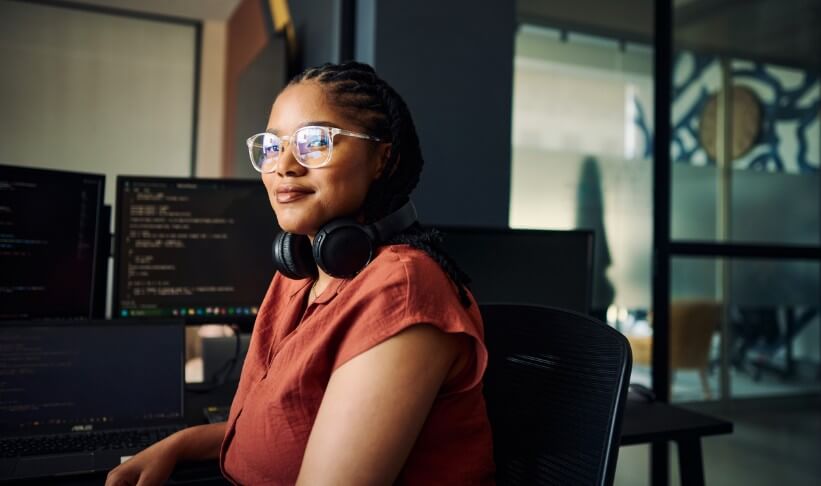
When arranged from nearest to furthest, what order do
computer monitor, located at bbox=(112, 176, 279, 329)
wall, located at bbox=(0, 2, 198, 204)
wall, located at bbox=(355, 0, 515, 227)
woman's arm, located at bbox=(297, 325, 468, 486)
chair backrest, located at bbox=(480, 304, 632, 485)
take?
woman's arm, located at bbox=(297, 325, 468, 486) → chair backrest, located at bbox=(480, 304, 632, 485) → computer monitor, located at bbox=(112, 176, 279, 329) → wall, located at bbox=(355, 0, 515, 227) → wall, located at bbox=(0, 2, 198, 204)

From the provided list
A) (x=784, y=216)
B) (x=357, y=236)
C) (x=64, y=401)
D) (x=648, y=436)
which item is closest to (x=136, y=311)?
(x=64, y=401)

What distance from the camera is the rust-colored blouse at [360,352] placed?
2.70 ft

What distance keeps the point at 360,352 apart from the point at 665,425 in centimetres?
103

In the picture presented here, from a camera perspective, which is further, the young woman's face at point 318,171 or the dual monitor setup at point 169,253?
the dual monitor setup at point 169,253

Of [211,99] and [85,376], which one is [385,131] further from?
[211,99]

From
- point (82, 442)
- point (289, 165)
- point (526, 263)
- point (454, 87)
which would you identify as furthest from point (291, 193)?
point (454, 87)

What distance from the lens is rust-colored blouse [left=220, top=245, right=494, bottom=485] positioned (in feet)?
2.70

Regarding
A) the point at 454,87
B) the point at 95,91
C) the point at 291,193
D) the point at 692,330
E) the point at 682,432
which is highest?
the point at 95,91

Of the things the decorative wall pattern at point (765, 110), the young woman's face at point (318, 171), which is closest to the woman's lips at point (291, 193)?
the young woman's face at point (318, 171)

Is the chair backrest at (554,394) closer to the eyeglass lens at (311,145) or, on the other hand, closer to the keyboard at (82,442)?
the eyeglass lens at (311,145)

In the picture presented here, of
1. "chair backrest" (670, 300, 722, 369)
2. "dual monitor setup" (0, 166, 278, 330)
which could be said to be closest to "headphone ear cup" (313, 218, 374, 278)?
"dual monitor setup" (0, 166, 278, 330)

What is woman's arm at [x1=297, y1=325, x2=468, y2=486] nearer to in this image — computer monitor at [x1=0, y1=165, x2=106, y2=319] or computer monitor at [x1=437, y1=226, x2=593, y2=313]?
computer monitor at [x1=437, y1=226, x2=593, y2=313]

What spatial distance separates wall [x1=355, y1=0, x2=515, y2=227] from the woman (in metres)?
1.12

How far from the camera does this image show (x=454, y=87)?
2.22m
